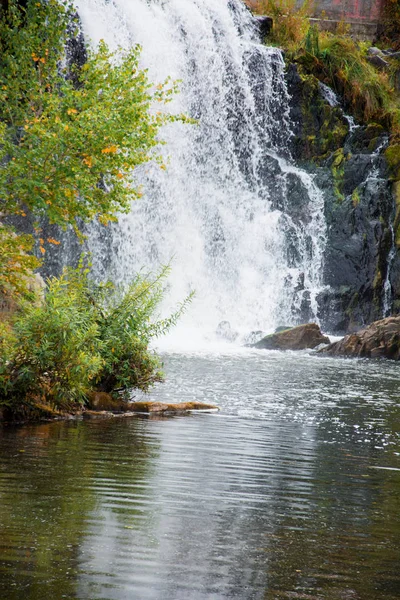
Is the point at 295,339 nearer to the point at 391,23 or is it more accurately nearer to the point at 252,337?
the point at 252,337

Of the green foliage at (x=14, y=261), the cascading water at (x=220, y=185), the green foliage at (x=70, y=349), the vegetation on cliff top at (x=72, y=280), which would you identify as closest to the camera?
the green foliage at (x=70, y=349)

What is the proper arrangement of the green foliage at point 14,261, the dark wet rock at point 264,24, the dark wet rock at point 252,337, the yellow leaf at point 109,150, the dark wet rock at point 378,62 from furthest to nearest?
the dark wet rock at point 264,24 → the dark wet rock at point 378,62 → the dark wet rock at point 252,337 → the yellow leaf at point 109,150 → the green foliage at point 14,261

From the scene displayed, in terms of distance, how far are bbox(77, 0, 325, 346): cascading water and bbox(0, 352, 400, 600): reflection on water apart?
2126 centimetres

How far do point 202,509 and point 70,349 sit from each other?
502cm

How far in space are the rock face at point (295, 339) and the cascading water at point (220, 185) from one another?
12.6 feet

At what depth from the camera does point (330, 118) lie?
38.4 metres

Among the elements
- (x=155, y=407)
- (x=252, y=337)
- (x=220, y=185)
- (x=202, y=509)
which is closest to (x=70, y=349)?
(x=155, y=407)

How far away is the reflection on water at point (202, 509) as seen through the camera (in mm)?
5397

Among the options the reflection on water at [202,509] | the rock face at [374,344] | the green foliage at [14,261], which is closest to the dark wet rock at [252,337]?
the rock face at [374,344]

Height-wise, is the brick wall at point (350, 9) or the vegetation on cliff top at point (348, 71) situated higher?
the brick wall at point (350, 9)

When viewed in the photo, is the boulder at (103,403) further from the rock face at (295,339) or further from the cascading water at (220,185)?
the cascading water at (220,185)

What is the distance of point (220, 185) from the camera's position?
37344 mm

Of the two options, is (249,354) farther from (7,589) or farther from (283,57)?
(7,589)

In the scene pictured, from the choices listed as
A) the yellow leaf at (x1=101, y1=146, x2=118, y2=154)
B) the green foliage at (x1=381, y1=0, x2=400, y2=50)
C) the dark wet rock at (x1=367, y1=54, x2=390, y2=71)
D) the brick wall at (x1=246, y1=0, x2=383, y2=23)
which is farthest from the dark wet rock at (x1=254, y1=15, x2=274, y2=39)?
the yellow leaf at (x1=101, y1=146, x2=118, y2=154)
